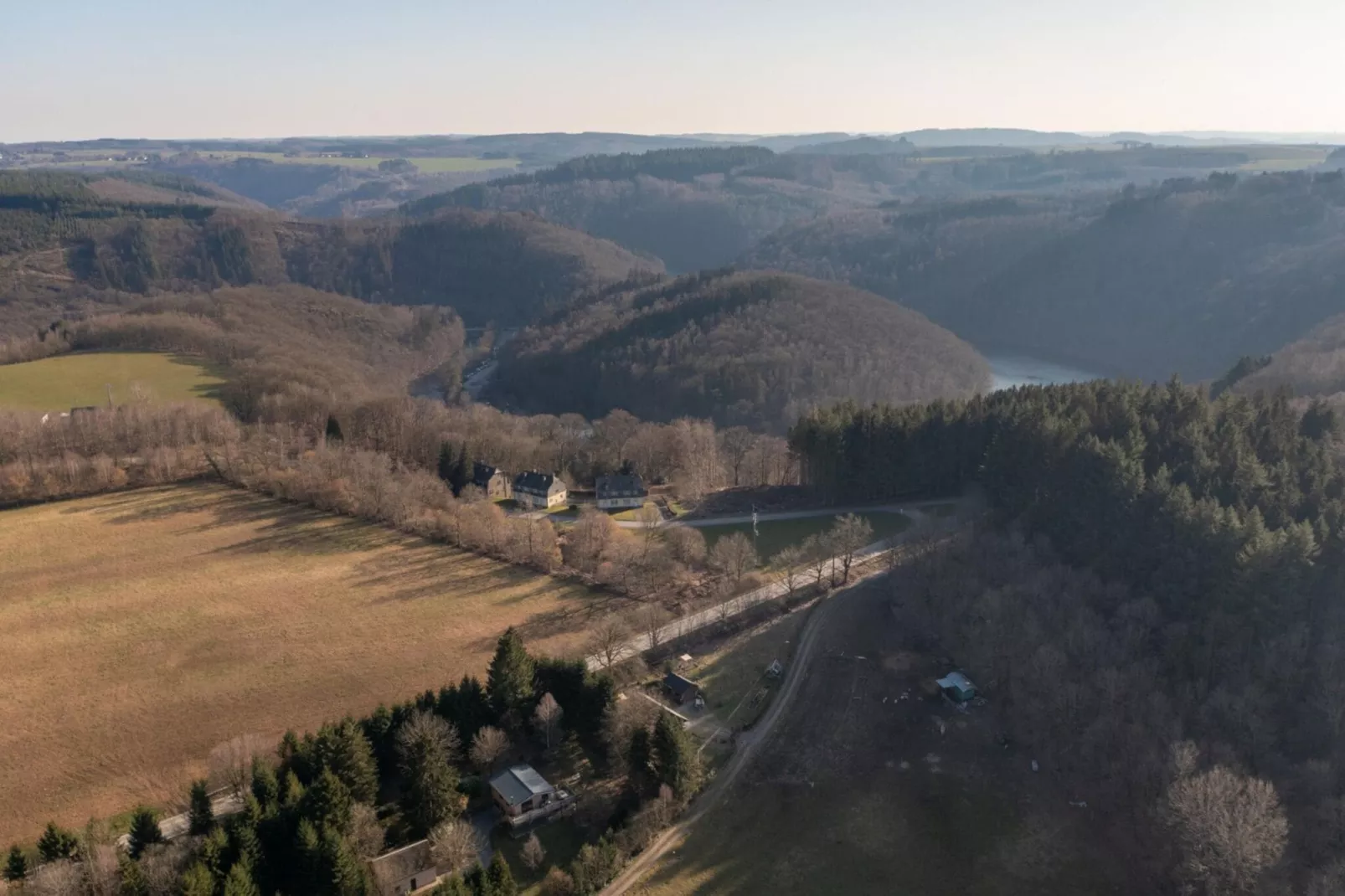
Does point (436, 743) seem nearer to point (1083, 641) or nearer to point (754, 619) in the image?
point (754, 619)

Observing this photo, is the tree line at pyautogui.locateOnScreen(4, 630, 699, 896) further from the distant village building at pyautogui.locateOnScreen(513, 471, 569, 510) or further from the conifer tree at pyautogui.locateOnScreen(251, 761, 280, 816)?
the distant village building at pyautogui.locateOnScreen(513, 471, 569, 510)

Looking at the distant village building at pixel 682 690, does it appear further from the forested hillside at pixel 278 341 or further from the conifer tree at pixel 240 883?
the forested hillside at pixel 278 341

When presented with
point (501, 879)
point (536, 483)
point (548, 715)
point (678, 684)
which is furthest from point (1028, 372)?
point (501, 879)

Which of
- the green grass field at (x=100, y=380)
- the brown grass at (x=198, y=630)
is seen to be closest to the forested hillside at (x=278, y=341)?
the green grass field at (x=100, y=380)

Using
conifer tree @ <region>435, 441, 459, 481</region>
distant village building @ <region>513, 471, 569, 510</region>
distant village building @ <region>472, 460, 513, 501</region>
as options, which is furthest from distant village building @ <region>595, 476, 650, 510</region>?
conifer tree @ <region>435, 441, 459, 481</region>

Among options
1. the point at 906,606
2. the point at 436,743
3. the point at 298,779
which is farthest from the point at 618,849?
A: the point at 906,606
